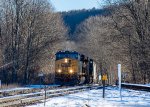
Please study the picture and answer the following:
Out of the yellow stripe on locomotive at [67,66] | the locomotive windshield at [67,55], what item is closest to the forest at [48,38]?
the locomotive windshield at [67,55]

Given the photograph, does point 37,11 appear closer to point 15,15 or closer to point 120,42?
point 15,15

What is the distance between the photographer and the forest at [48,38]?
4503 centimetres

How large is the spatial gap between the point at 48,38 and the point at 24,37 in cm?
424

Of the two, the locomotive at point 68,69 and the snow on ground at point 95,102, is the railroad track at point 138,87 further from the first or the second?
the snow on ground at point 95,102

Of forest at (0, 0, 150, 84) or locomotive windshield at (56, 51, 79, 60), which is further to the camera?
forest at (0, 0, 150, 84)

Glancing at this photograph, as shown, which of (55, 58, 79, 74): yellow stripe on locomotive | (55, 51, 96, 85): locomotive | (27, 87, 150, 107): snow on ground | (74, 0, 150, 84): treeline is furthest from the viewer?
(74, 0, 150, 84): treeline

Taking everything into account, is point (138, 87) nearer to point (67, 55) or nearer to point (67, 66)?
point (67, 66)

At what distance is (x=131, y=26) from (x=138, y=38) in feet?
5.70

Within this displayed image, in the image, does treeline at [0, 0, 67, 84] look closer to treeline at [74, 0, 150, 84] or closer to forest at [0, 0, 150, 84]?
forest at [0, 0, 150, 84]

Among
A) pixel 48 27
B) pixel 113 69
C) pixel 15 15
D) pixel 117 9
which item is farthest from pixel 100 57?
pixel 117 9

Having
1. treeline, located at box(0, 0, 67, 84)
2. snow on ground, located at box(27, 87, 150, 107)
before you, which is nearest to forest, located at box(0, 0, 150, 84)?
treeline, located at box(0, 0, 67, 84)

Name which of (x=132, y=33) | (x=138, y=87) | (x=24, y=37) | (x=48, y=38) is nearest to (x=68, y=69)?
(x=132, y=33)

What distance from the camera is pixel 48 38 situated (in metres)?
60.2

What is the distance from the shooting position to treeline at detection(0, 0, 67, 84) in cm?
5559
